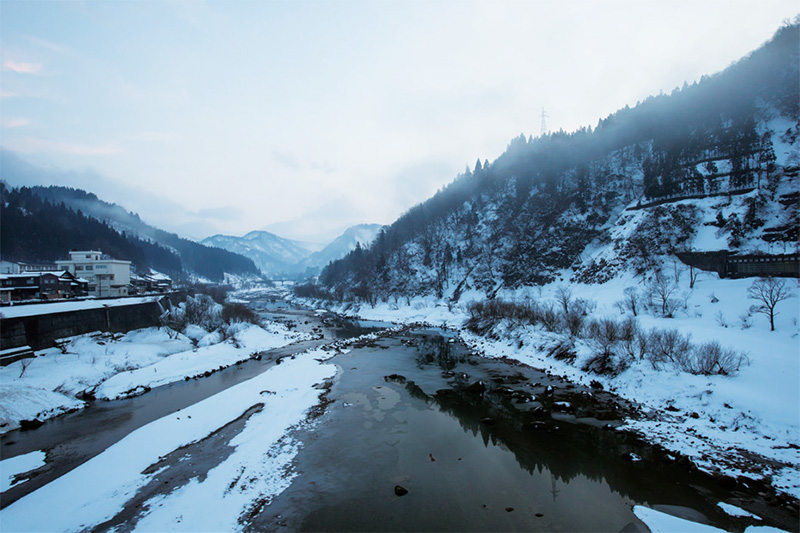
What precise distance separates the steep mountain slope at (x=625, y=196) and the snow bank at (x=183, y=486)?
5869 centimetres

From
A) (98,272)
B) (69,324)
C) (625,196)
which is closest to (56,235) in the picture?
(98,272)

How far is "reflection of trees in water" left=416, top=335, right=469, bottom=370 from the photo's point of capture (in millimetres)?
31453

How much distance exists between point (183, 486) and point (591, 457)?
55.1 feet

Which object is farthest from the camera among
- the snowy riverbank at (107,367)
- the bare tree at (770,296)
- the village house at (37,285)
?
the village house at (37,285)

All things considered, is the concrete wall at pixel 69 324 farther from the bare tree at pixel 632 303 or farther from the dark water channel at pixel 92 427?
the bare tree at pixel 632 303

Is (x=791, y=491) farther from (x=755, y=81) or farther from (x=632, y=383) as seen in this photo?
(x=755, y=81)

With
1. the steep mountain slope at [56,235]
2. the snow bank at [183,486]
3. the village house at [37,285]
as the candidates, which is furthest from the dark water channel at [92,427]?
the steep mountain slope at [56,235]

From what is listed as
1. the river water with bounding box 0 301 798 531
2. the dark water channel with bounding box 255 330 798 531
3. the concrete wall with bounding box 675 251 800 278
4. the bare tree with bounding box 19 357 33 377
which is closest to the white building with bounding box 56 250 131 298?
the bare tree with bounding box 19 357 33 377

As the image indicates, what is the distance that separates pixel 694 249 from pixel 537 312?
93.4ft

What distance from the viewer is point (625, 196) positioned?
253ft

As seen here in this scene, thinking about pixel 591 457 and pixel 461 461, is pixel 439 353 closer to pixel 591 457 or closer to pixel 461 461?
pixel 461 461

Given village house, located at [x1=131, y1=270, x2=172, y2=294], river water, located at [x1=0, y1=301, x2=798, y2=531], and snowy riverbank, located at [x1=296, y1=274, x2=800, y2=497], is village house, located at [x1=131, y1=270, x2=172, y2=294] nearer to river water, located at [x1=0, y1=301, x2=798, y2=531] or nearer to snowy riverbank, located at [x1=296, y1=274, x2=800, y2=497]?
river water, located at [x1=0, y1=301, x2=798, y2=531]

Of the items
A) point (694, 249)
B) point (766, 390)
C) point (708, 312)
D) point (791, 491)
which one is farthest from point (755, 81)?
point (791, 491)

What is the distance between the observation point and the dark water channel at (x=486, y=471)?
10.4 meters
